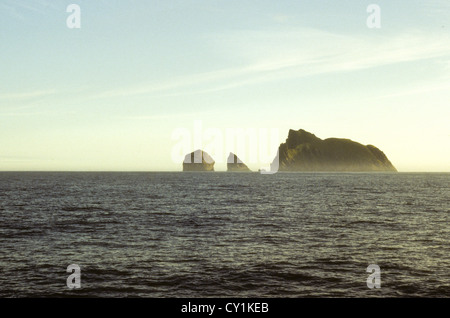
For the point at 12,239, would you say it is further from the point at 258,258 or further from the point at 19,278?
the point at 258,258

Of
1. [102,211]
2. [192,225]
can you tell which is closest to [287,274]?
[192,225]

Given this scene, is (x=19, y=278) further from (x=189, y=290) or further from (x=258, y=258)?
(x=258, y=258)

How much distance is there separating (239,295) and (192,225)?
2169 cm

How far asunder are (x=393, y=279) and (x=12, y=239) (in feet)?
90.2

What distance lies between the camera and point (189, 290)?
1873 cm

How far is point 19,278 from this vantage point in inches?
813

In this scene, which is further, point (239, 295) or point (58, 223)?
point (58, 223)

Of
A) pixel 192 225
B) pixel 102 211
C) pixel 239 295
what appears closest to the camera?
pixel 239 295

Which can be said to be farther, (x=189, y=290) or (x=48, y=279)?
(x=48, y=279)

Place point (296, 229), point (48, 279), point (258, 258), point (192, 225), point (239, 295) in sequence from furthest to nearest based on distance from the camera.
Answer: point (192, 225), point (296, 229), point (258, 258), point (48, 279), point (239, 295)
